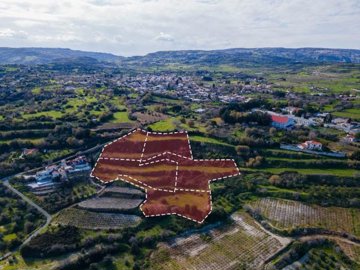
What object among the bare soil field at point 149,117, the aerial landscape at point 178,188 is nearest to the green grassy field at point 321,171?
the aerial landscape at point 178,188

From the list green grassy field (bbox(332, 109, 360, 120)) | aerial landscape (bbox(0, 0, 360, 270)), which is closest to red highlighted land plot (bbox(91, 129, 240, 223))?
aerial landscape (bbox(0, 0, 360, 270))

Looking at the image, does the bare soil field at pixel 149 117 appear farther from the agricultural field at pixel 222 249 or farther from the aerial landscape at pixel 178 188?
the agricultural field at pixel 222 249

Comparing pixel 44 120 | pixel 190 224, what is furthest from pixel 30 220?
pixel 44 120

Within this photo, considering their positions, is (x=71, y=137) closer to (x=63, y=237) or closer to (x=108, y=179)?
(x=108, y=179)

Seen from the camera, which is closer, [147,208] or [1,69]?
[147,208]

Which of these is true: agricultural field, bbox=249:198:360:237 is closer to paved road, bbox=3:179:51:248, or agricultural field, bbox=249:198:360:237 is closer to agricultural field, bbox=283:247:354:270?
agricultural field, bbox=283:247:354:270

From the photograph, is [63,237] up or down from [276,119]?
down
